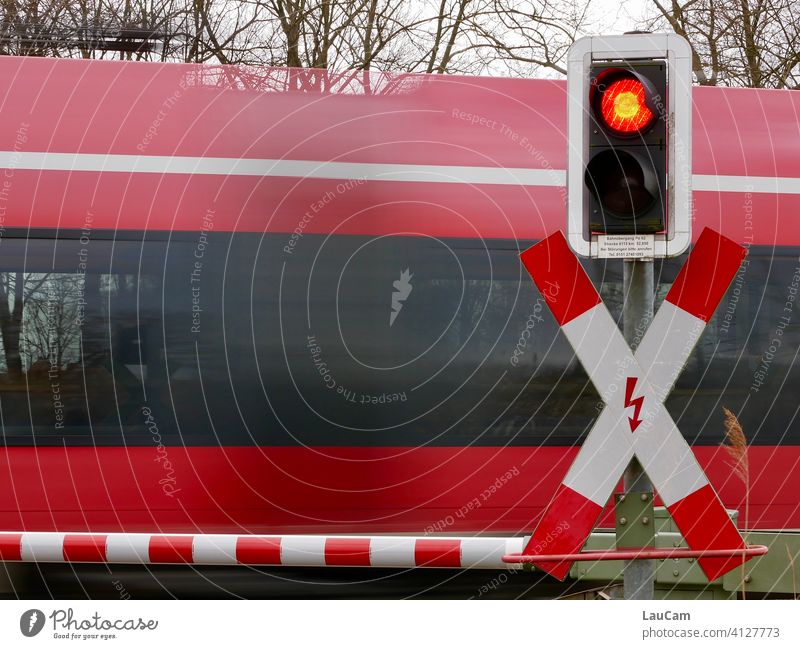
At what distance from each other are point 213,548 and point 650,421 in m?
2.41

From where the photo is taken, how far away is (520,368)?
18.9 feet

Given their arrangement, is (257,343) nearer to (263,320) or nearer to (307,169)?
(263,320)

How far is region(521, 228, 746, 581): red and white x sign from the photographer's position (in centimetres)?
335

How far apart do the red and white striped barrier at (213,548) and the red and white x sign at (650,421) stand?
1.38 metres

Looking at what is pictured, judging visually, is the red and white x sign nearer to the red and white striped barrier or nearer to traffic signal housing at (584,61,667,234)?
traffic signal housing at (584,61,667,234)

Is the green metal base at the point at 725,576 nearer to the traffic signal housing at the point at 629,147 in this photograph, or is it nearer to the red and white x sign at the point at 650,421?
the red and white x sign at the point at 650,421

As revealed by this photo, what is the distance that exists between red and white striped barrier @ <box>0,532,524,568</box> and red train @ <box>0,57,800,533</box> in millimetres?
781

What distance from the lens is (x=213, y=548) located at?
477cm

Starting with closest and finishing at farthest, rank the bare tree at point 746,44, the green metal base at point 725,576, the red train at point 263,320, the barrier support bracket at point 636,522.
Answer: the barrier support bracket at point 636,522
the green metal base at point 725,576
the red train at point 263,320
the bare tree at point 746,44

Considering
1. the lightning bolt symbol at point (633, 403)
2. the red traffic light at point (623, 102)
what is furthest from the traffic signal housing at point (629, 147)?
the lightning bolt symbol at point (633, 403)

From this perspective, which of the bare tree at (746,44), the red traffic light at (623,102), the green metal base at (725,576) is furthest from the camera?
the bare tree at (746,44)

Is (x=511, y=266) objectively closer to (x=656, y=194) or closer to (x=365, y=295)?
(x=365, y=295)

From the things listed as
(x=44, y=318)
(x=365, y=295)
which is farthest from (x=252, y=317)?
(x=44, y=318)

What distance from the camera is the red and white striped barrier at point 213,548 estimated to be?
470cm
